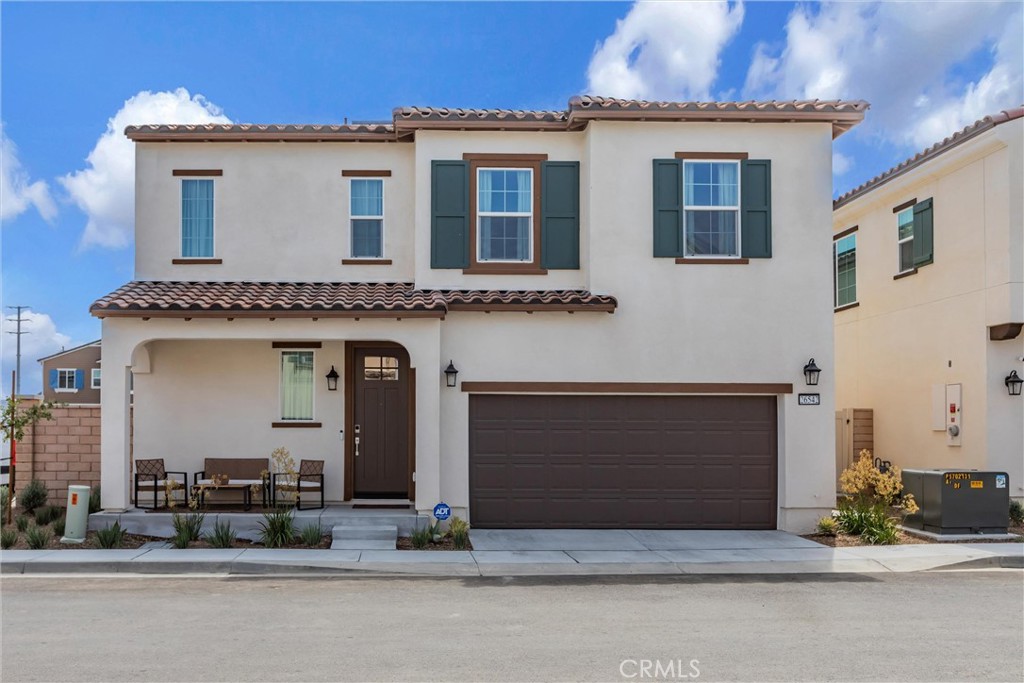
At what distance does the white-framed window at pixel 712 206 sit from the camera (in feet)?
46.0

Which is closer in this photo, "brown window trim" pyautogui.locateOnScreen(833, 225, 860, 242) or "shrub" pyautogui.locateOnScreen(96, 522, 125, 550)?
"shrub" pyautogui.locateOnScreen(96, 522, 125, 550)

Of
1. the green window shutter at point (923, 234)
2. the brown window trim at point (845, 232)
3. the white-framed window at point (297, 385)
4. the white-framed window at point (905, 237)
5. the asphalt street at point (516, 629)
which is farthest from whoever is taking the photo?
the brown window trim at point (845, 232)

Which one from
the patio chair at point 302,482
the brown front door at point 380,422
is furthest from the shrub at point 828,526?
the patio chair at point 302,482

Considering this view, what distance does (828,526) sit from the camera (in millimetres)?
13289

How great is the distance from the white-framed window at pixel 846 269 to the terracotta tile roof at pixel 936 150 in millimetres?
964

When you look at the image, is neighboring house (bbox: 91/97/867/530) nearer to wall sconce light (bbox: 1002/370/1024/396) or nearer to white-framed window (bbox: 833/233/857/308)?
wall sconce light (bbox: 1002/370/1024/396)

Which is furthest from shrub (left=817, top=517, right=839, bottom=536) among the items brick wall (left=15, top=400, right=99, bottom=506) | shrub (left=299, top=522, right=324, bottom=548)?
brick wall (left=15, top=400, right=99, bottom=506)

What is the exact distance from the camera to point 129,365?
13.1 metres

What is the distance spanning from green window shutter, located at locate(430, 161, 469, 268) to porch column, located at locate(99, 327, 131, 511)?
5121mm

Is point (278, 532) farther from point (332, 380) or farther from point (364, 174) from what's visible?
point (364, 174)

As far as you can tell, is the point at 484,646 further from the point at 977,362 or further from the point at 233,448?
the point at 977,362

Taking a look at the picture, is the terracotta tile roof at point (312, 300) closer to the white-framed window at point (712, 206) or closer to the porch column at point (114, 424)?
the porch column at point (114, 424)

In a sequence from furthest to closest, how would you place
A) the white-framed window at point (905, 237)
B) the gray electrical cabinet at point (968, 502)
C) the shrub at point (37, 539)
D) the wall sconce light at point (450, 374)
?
the white-framed window at point (905, 237)
the wall sconce light at point (450, 374)
the gray electrical cabinet at point (968, 502)
the shrub at point (37, 539)

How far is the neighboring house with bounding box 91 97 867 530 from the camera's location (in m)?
13.7
